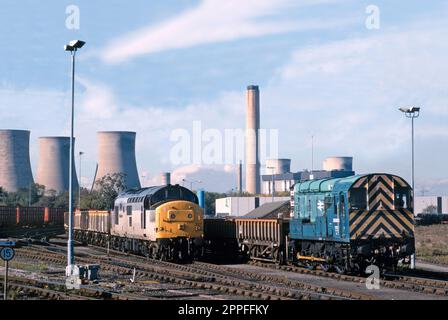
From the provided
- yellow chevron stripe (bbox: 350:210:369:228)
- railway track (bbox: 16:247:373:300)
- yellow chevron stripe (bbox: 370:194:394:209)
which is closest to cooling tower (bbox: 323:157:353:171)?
railway track (bbox: 16:247:373:300)

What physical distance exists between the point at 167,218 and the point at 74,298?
1298 cm

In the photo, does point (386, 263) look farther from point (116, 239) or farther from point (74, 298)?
point (116, 239)

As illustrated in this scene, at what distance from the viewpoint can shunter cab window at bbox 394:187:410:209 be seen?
987 inches

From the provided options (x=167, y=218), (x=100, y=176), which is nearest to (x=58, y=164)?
(x=100, y=176)

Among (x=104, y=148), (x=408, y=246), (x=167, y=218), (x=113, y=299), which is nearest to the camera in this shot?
(x=113, y=299)

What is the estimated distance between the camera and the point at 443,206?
130000mm

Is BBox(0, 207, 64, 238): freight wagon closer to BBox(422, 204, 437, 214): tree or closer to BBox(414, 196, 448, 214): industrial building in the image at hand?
BBox(422, 204, 437, 214): tree

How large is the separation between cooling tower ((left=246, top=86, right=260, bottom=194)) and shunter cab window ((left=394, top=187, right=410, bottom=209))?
10266 cm

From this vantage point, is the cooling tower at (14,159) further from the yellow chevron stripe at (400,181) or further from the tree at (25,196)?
the yellow chevron stripe at (400,181)

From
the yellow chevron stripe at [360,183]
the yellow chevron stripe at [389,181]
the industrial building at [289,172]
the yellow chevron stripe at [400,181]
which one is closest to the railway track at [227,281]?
the yellow chevron stripe at [360,183]

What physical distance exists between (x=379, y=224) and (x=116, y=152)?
9252 centimetres

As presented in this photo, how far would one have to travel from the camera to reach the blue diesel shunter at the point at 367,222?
24391 mm

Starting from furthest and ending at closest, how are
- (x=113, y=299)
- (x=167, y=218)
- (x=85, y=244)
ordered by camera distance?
(x=85, y=244) → (x=167, y=218) → (x=113, y=299)

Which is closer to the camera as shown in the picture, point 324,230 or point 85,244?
point 324,230
